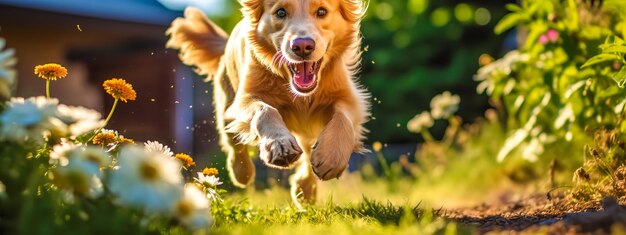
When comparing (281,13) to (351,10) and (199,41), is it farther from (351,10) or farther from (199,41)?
(199,41)

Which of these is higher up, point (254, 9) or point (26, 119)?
point (254, 9)

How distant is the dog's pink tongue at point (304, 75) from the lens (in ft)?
12.6

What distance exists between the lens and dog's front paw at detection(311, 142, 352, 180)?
11.5ft

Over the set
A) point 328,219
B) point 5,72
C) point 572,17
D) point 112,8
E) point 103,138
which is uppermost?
point 572,17

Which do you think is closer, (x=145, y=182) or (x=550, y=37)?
(x=145, y=182)

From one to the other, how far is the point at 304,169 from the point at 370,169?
11.0 feet

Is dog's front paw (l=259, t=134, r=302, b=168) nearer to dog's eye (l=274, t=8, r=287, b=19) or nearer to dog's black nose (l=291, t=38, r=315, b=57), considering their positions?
dog's black nose (l=291, t=38, r=315, b=57)

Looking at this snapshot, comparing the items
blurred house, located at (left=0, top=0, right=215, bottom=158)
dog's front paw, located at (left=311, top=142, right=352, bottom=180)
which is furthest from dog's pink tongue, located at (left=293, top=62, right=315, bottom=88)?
blurred house, located at (left=0, top=0, right=215, bottom=158)

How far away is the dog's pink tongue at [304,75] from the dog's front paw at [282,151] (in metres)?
0.46

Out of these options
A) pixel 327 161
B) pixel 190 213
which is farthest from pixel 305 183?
pixel 190 213

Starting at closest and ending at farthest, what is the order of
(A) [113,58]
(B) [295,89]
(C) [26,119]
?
(C) [26,119] → (B) [295,89] → (A) [113,58]

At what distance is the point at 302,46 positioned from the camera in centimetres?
365

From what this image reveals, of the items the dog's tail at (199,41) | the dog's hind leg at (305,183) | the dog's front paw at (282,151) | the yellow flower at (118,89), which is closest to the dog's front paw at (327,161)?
the dog's front paw at (282,151)

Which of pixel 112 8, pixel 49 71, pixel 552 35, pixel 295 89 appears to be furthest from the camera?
pixel 112 8
